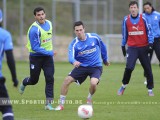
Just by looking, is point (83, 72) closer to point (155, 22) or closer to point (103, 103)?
point (103, 103)

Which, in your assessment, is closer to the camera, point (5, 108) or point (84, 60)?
point (5, 108)

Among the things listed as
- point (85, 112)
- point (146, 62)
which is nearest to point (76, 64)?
point (85, 112)

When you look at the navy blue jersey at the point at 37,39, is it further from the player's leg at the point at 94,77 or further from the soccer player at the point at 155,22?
the soccer player at the point at 155,22

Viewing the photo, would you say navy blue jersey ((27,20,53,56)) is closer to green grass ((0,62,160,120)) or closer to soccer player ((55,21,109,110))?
soccer player ((55,21,109,110))

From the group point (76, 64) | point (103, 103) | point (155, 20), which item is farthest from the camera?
point (155, 20)

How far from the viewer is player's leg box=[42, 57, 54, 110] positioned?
41.1ft

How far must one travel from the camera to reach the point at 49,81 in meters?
12.6

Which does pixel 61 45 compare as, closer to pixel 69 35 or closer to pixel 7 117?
pixel 69 35

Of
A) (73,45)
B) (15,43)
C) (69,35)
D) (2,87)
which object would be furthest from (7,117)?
(69,35)

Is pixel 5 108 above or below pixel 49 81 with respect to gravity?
above

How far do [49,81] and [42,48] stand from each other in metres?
0.74

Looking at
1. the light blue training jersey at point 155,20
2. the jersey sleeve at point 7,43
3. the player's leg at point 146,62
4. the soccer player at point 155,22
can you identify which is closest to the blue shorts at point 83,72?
the player's leg at point 146,62

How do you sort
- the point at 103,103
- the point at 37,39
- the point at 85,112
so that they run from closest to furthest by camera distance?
the point at 85,112 → the point at 37,39 → the point at 103,103

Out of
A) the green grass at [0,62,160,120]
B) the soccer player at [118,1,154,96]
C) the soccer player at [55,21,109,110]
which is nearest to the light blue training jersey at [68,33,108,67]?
the soccer player at [55,21,109,110]
